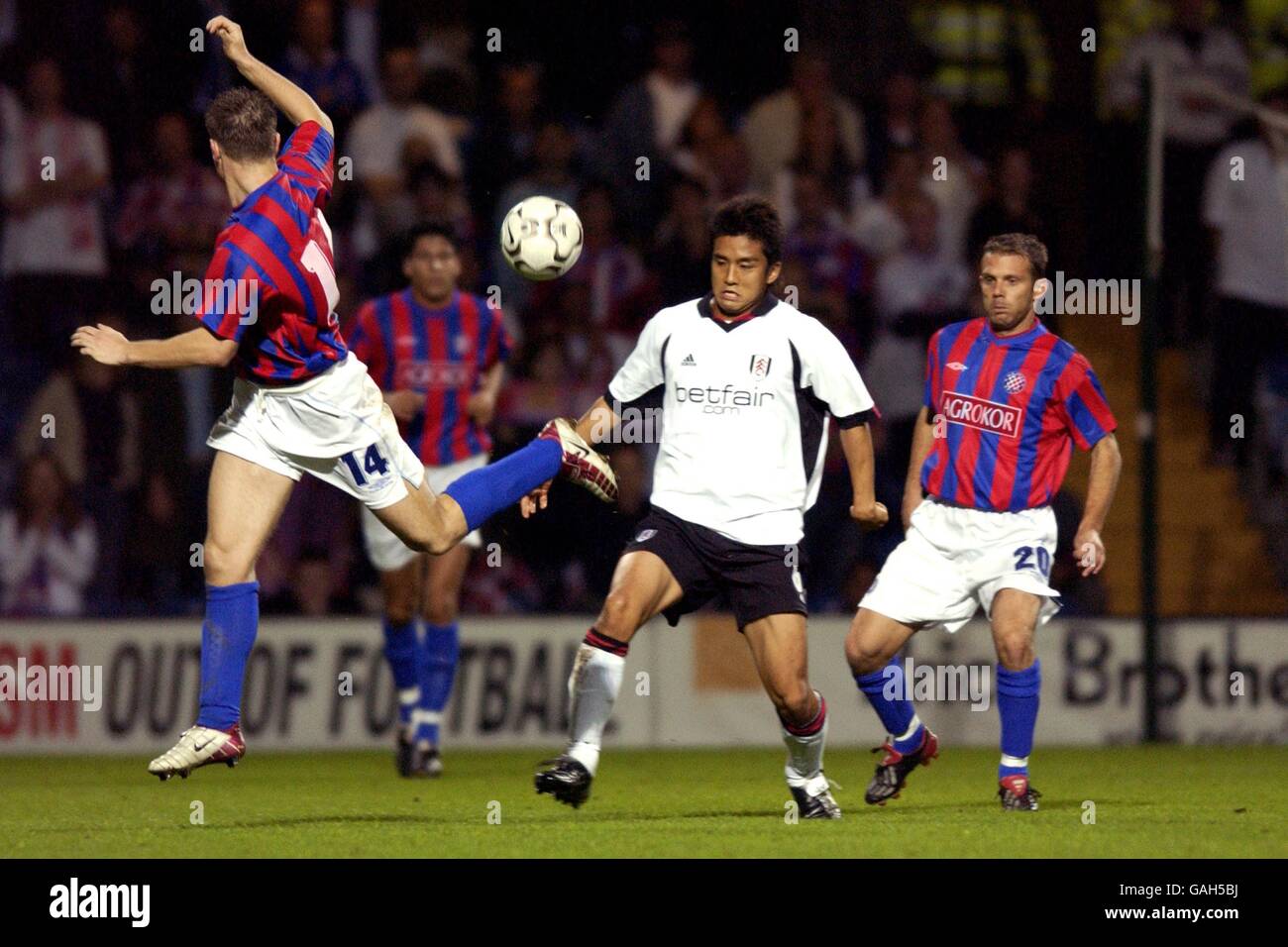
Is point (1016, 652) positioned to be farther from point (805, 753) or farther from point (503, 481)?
point (503, 481)

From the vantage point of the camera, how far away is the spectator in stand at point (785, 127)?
44.2 ft

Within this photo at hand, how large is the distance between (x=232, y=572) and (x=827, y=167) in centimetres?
731

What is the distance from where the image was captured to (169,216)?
495 inches

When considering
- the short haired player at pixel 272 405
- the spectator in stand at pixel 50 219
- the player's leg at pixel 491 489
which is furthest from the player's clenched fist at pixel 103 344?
the spectator in stand at pixel 50 219

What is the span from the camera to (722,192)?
1319cm

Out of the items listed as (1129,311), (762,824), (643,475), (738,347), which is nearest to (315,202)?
(738,347)

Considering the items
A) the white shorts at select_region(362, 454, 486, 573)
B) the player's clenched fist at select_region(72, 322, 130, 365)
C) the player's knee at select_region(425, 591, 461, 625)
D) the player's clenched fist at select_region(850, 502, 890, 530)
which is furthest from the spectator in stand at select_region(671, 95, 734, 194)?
the player's clenched fist at select_region(72, 322, 130, 365)

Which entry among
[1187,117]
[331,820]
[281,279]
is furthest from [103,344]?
[1187,117]

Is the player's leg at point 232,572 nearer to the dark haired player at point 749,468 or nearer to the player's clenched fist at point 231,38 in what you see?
the dark haired player at point 749,468

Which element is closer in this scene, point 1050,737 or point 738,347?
point 738,347

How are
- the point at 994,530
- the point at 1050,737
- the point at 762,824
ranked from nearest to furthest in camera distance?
the point at 762,824 < the point at 994,530 < the point at 1050,737

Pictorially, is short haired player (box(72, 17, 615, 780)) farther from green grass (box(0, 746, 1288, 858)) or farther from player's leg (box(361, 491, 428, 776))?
player's leg (box(361, 491, 428, 776))

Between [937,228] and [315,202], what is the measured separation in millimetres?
6878

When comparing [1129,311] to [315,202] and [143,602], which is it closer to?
[143,602]
